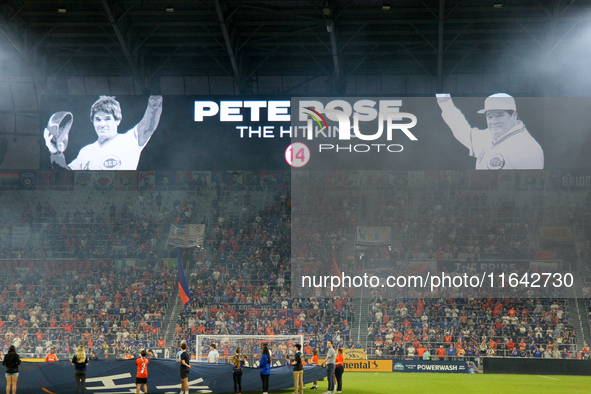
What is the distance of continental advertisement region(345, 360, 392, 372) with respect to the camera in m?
31.8

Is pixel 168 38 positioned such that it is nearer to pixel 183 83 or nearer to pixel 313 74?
pixel 183 83

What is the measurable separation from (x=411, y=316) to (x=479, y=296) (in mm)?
3643

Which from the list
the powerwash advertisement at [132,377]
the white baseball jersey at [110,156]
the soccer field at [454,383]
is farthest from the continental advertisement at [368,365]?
the white baseball jersey at [110,156]

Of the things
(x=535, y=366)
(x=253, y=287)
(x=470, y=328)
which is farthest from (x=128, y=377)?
(x=470, y=328)

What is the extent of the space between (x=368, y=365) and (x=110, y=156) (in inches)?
604

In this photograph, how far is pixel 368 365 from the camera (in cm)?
3195

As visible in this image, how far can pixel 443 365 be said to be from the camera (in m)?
31.8

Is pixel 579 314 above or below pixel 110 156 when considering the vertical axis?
below

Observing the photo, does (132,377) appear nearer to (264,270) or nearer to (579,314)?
(264,270)

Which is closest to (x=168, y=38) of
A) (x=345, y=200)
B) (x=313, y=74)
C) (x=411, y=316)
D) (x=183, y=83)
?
(x=183, y=83)

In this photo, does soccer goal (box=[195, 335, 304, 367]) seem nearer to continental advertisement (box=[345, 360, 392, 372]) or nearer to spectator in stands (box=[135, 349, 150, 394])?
continental advertisement (box=[345, 360, 392, 372])

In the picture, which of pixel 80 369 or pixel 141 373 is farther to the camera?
pixel 141 373

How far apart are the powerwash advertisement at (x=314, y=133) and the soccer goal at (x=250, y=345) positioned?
7.71m

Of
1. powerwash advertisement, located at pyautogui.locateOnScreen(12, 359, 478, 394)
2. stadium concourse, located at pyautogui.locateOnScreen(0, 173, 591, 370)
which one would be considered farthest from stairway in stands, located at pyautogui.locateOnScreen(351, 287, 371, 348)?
powerwash advertisement, located at pyautogui.locateOnScreen(12, 359, 478, 394)
